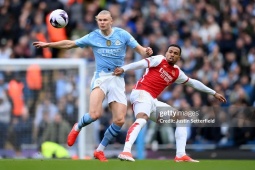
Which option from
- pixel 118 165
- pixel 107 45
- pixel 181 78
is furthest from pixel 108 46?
pixel 118 165

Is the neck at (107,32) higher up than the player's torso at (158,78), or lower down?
higher up

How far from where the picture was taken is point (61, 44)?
52.1 feet

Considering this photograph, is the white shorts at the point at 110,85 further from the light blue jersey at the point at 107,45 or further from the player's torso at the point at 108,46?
the player's torso at the point at 108,46

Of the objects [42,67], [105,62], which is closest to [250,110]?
[42,67]

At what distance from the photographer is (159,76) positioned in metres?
15.8

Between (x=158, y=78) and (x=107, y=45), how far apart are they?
3.33 feet

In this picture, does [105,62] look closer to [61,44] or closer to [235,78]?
[61,44]

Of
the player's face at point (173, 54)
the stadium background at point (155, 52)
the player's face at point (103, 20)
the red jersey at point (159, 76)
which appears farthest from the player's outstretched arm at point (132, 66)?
the stadium background at point (155, 52)

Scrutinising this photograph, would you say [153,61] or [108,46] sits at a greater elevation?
[108,46]

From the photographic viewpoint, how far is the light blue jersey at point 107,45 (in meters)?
15.9

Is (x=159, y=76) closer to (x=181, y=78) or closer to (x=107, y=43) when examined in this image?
(x=181, y=78)

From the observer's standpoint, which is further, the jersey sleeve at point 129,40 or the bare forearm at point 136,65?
the jersey sleeve at point 129,40

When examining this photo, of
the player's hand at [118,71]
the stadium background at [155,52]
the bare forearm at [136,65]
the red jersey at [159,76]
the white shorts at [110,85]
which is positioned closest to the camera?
the bare forearm at [136,65]

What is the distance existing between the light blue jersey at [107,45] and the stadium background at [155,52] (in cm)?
493
